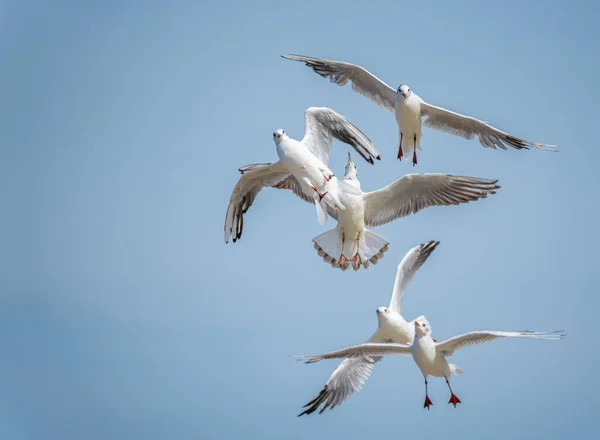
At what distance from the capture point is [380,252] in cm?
1678

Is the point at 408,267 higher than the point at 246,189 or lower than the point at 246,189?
lower

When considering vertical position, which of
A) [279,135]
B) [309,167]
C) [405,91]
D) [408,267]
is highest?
[405,91]

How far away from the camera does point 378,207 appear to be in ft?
53.7

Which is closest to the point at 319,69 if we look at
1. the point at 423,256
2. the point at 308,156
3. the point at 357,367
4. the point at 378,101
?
the point at 378,101

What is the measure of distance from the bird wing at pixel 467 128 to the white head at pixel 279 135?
2162mm

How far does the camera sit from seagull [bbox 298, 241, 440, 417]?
53.9 ft

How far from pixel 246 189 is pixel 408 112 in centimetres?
264

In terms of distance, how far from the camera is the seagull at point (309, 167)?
15625 millimetres

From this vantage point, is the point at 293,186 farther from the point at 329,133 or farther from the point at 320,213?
the point at 320,213

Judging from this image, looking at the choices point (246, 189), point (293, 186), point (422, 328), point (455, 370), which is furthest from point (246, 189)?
point (455, 370)

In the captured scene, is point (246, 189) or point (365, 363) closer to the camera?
point (246, 189)

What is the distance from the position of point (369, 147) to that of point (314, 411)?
4.03 meters

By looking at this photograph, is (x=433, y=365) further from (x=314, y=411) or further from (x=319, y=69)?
(x=319, y=69)

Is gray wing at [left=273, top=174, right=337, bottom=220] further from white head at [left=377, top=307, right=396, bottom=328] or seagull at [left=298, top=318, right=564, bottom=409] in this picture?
seagull at [left=298, top=318, right=564, bottom=409]
